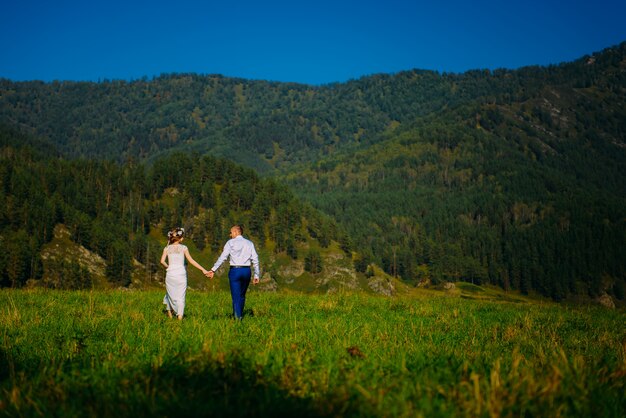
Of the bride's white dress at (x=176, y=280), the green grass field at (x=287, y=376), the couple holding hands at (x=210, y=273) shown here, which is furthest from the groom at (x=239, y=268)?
the green grass field at (x=287, y=376)

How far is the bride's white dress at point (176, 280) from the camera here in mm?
15391

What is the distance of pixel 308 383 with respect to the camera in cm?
655

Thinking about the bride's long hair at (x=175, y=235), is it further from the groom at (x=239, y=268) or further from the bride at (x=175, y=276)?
the groom at (x=239, y=268)

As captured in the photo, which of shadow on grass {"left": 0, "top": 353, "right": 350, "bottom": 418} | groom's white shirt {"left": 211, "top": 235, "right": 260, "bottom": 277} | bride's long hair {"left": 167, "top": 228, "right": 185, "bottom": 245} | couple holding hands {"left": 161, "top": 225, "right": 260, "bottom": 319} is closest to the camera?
shadow on grass {"left": 0, "top": 353, "right": 350, "bottom": 418}

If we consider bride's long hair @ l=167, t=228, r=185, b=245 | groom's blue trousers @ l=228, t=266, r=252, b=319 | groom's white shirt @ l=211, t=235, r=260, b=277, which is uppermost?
bride's long hair @ l=167, t=228, r=185, b=245

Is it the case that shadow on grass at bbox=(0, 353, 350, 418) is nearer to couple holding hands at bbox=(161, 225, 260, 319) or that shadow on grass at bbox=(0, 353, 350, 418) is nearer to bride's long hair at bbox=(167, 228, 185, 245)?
couple holding hands at bbox=(161, 225, 260, 319)

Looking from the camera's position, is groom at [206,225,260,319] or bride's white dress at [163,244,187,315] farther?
groom at [206,225,260,319]

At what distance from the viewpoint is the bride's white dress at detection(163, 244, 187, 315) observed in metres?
15.4

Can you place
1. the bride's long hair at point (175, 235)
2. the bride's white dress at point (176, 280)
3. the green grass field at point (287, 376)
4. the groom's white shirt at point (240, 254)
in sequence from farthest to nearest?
the bride's long hair at point (175, 235)
the groom's white shirt at point (240, 254)
the bride's white dress at point (176, 280)
the green grass field at point (287, 376)

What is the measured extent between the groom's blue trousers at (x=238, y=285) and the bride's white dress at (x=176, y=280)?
1533 millimetres

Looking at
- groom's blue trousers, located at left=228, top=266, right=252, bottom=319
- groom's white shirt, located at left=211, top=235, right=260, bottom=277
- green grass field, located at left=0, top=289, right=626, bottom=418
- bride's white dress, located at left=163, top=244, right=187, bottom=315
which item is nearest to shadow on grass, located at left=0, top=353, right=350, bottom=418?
green grass field, located at left=0, top=289, right=626, bottom=418

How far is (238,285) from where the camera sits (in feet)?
51.5

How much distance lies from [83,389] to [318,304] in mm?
14396

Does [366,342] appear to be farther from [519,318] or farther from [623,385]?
[519,318]
